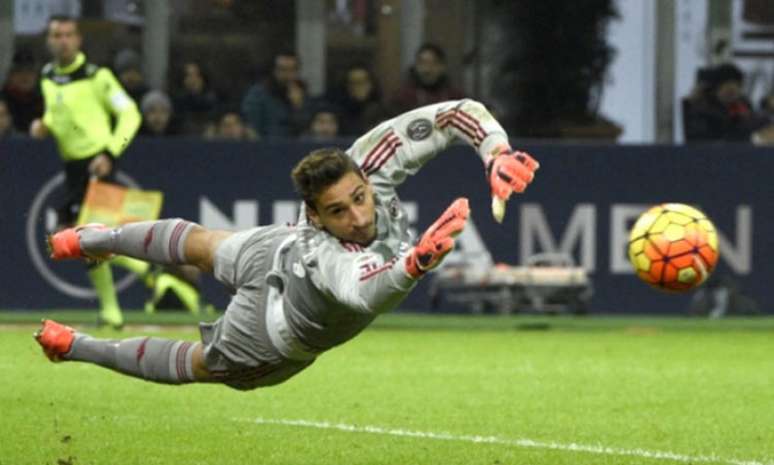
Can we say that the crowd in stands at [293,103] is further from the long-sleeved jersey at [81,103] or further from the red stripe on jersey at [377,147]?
the red stripe on jersey at [377,147]

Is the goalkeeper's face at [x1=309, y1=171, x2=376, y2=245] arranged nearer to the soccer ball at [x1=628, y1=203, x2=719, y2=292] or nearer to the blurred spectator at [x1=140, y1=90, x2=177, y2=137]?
the soccer ball at [x1=628, y1=203, x2=719, y2=292]

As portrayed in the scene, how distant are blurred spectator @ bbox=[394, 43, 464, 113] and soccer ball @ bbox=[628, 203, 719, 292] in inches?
316

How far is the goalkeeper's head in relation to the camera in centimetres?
744

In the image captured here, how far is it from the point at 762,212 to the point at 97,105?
585cm

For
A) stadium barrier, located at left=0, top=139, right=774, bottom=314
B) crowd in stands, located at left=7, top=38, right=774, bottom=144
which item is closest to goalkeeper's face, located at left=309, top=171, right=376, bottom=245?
stadium barrier, located at left=0, top=139, right=774, bottom=314

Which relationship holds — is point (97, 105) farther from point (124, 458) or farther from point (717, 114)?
point (124, 458)

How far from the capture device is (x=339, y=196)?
744 cm

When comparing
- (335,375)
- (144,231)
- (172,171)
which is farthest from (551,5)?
(144,231)

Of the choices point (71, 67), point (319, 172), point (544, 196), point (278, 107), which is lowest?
point (544, 196)

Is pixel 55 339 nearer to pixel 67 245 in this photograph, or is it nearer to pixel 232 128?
pixel 67 245

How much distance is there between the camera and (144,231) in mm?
8500

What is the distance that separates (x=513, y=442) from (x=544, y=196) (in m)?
8.52

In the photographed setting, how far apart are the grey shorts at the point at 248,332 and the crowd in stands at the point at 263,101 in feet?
29.7

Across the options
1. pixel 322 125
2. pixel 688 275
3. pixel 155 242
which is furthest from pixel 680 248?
pixel 322 125
